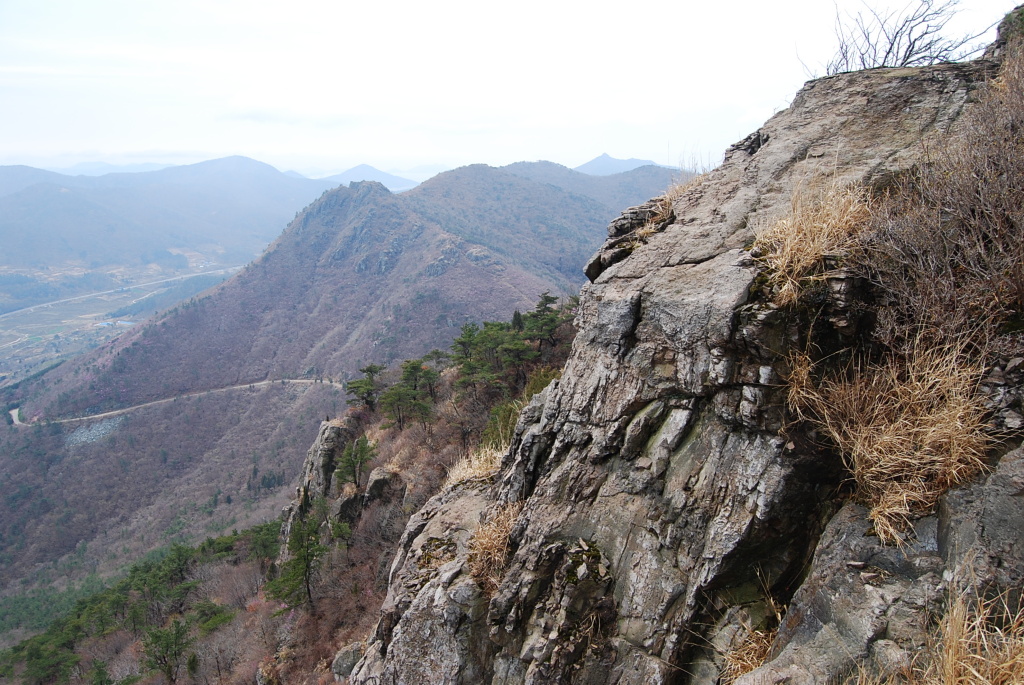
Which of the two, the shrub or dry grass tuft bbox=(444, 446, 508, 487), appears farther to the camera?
dry grass tuft bbox=(444, 446, 508, 487)

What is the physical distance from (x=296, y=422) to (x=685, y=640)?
109832mm

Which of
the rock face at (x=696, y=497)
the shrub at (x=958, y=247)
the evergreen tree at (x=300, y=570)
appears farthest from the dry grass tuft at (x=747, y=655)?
the evergreen tree at (x=300, y=570)

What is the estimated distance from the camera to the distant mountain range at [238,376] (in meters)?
87.0

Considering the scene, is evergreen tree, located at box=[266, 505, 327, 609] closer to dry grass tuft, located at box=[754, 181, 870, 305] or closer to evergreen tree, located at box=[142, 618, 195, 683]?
evergreen tree, located at box=[142, 618, 195, 683]

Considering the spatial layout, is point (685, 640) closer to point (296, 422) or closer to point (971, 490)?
point (971, 490)

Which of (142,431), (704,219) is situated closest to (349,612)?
(704,219)

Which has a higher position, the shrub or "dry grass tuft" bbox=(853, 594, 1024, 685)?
the shrub

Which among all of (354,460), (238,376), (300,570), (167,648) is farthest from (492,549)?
(238,376)

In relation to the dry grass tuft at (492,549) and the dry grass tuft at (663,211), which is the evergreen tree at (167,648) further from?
the dry grass tuft at (663,211)

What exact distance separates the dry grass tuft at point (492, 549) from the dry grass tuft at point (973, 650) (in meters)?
3.53

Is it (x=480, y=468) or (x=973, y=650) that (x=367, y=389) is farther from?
(x=973, y=650)

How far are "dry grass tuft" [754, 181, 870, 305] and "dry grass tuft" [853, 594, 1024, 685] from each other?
2090 millimetres

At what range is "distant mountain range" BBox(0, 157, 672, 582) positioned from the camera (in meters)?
87.0

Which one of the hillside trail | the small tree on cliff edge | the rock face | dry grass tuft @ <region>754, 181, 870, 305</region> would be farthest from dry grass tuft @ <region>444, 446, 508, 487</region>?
the hillside trail
